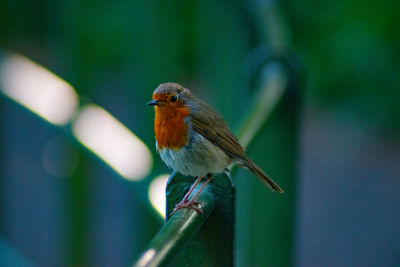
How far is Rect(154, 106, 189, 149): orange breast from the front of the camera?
201 centimetres

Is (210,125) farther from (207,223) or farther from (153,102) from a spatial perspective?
(207,223)

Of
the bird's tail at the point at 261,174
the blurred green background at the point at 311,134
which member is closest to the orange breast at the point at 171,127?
the bird's tail at the point at 261,174

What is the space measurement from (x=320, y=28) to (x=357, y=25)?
0.33m

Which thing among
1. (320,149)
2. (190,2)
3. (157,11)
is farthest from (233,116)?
(320,149)

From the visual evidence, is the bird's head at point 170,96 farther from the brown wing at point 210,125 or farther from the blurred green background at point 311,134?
the blurred green background at point 311,134

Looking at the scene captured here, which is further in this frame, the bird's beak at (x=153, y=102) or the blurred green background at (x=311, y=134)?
the blurred green background at (x=311, y=134)

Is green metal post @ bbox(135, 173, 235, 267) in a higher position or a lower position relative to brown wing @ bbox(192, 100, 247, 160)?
lower

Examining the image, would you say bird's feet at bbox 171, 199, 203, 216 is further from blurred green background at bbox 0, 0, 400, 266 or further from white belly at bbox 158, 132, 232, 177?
blurred green background at bbox 0, 0, 400, 266

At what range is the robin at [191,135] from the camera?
1925mm

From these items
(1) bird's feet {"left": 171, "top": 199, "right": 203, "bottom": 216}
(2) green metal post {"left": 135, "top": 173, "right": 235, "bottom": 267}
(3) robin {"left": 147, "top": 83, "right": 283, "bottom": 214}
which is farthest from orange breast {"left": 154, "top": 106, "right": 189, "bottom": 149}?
(1) bird's feet {"left": 171, "top": 199, "right": 203, "bottom": 216}

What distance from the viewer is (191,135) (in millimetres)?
2082

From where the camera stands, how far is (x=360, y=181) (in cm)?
623

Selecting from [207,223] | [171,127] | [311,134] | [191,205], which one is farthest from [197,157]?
[311,134]

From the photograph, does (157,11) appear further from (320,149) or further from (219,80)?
(320,149)
